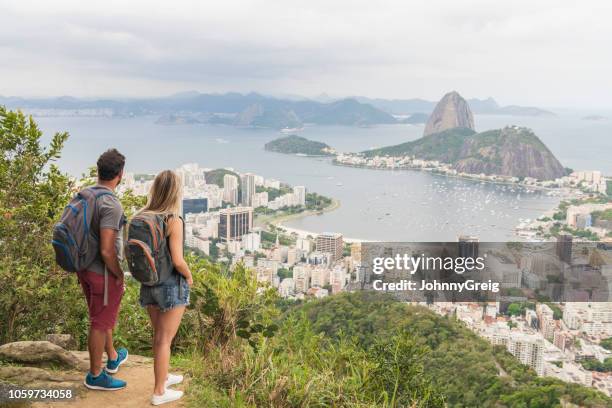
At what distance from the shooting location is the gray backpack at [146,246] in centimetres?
139

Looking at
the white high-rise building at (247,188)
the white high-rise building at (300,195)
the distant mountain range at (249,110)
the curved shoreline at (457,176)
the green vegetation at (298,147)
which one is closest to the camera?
the white high-rise building at (300,195)

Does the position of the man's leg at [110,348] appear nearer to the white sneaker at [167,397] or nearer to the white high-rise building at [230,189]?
the white sneaker at [167,397]

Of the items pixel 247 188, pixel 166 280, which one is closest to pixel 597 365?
pixel 166 280

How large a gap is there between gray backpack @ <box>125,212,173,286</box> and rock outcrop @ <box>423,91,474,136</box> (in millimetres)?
58737

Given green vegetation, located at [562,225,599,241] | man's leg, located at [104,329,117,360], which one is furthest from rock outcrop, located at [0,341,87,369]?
green vegetation, located at [562,225,599,241]

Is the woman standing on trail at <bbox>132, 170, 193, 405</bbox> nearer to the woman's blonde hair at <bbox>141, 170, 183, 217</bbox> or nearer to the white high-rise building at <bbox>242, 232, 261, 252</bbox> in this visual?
the woman's blonde hair at <bbox>141, 170, 183, 217</bbox>

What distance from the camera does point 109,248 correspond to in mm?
1465

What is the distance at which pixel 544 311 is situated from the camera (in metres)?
→ 10.5

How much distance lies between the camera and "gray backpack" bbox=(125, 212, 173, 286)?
139 centimetres

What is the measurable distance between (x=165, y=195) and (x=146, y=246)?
13cm

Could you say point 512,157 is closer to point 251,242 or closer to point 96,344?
point 251,242

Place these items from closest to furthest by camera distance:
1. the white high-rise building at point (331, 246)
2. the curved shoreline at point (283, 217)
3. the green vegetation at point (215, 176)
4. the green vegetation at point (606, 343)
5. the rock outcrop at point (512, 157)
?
the green vegetation at point (606, 343) → the white high-rise building at point (331, 246) → the curved shoreline at point (283, 217) → the green vegetation at point (215, 176) → the rock outcrop at point (512, 157)

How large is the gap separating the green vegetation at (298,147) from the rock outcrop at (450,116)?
11906 mm

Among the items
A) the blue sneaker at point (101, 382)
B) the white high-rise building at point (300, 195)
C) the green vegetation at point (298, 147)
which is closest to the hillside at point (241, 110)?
the green vegetation at point (298, 147)
